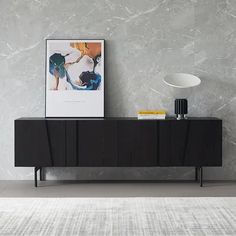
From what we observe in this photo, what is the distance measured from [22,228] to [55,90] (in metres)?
2.67

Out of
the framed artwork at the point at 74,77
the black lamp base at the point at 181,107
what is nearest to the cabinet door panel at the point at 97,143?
the framed artwork at the point at 74,77

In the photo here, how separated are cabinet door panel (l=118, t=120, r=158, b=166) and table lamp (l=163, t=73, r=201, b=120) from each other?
0.97 ft

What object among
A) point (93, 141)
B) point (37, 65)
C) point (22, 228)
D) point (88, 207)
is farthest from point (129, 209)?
point (37, 65)

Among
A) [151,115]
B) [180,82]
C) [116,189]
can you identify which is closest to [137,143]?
[151,115]

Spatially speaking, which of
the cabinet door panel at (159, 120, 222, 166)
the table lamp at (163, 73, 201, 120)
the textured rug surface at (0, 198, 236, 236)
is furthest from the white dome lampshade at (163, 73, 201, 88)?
the textured rug surface at (0, 198, 236, 236)

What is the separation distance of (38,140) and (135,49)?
132cm

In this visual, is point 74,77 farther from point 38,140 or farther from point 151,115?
point 151,115

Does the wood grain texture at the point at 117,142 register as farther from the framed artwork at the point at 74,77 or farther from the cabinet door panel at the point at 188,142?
the framed artwork at the point at 74,77

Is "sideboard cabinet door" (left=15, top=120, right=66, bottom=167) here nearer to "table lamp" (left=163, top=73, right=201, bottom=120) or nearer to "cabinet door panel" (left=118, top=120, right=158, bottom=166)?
"cabinet door panel" (left=118, top=120, right=158, bottom=166)

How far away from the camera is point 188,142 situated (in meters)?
5.26

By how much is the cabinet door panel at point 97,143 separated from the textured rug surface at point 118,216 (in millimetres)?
1513

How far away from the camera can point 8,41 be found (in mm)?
5594

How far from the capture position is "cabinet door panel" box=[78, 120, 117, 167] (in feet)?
17.3

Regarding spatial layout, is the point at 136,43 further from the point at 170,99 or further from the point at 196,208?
the point at 196,208
